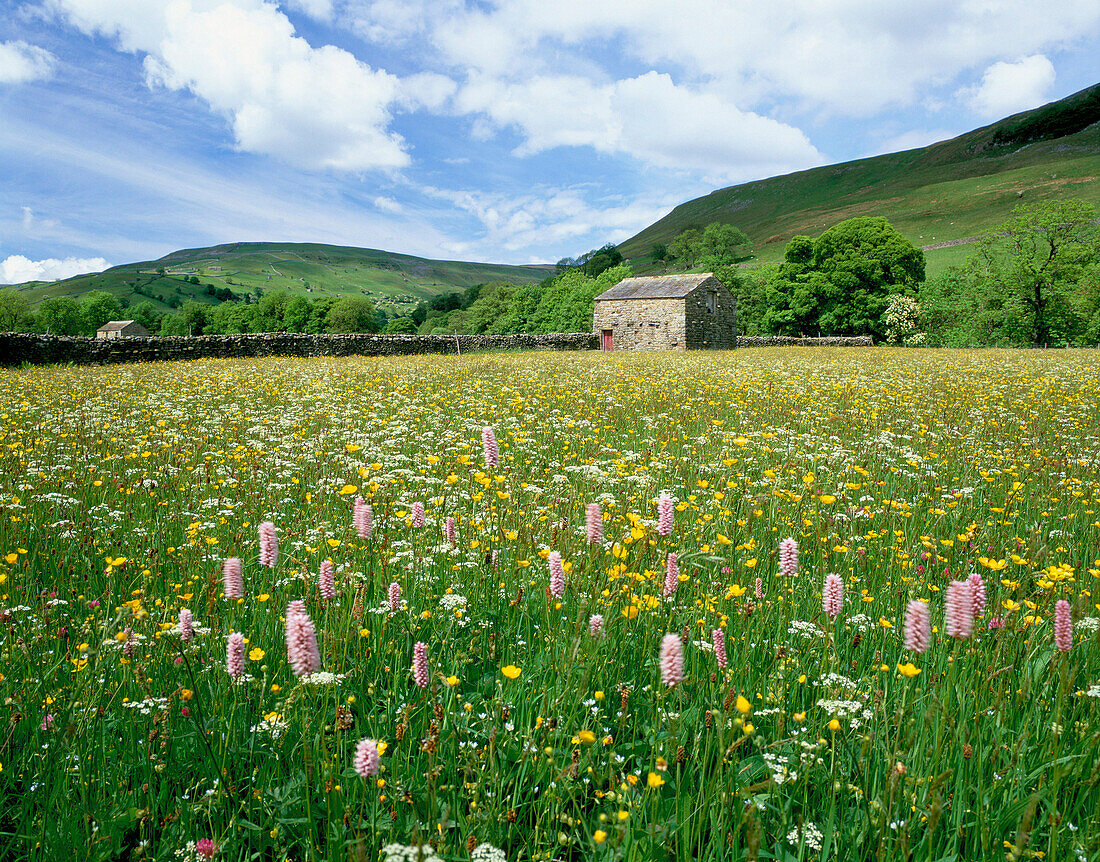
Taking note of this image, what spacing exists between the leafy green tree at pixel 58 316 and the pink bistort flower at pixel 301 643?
14258cm

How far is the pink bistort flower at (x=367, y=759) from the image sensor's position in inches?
54.4

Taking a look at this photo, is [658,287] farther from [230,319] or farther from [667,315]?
[230,319]

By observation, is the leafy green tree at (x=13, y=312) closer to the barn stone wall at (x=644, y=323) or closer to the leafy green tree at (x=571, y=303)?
the leafy green tree at (x=571, y=303)

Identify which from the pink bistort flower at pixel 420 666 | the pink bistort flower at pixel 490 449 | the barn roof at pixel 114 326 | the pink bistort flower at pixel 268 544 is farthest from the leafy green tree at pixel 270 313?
the pink bistort flower at pixel 420 666

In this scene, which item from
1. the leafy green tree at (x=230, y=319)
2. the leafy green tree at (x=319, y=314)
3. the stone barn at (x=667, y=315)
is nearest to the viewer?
the stone barn at (x=667, y=315)

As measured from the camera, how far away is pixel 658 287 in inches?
1863

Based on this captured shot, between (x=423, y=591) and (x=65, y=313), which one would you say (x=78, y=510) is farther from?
(x=65, y=313)

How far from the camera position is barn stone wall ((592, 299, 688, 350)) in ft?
146

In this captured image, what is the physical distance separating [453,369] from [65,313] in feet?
450

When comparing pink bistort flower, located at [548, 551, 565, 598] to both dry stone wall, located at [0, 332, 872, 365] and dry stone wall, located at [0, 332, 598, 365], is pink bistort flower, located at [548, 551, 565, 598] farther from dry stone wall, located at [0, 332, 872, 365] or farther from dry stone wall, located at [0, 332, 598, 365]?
dry stone wall, located at [0, 332, 872, 365]

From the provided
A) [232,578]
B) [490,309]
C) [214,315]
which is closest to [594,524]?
[232,578]

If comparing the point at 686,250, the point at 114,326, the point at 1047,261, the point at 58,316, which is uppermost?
the point at 686,250

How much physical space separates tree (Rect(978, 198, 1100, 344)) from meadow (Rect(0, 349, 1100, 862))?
51927 millimetres

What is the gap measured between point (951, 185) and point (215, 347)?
142 metres
